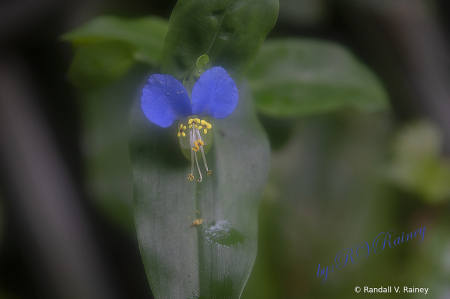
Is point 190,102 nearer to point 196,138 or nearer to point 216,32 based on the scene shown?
point 196,138

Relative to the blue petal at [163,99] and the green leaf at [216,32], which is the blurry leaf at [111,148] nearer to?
the green leaf at [216,32]

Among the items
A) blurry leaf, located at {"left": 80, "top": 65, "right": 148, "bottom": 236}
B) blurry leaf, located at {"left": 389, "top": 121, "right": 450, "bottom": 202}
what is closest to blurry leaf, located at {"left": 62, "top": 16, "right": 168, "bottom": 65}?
blurry leaf, located at {"left": 80, "top": 65, "right": 148, "bottom": 236}

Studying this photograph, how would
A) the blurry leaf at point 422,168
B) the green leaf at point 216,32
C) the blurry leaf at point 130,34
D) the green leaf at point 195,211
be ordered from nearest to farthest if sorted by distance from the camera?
the green leaf at point 195,211, the green leaf at point 216,32, the blurry leaf at point 130,34, the blurry leaf at point 422,168

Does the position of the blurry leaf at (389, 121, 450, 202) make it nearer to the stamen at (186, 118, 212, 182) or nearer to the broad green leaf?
the broad green leaf

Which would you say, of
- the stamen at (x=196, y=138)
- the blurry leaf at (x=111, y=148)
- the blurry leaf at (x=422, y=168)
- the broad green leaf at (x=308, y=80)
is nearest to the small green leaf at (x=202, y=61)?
the stamen at (x=196, y=138)

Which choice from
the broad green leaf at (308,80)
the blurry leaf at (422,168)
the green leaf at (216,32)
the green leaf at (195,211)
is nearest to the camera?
the green leaf at (195,211)

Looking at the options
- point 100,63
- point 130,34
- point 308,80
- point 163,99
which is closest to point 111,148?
point 100,63

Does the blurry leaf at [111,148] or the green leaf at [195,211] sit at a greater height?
the blurry leaf at [111,148]

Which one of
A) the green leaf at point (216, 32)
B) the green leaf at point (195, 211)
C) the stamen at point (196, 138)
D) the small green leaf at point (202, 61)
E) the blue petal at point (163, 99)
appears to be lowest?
the green leaf at point (195, 211)
